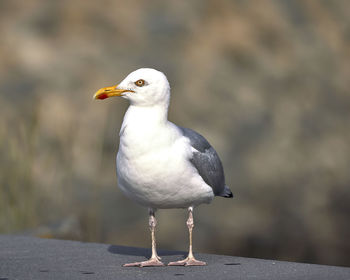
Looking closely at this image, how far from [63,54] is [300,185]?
10.2ft

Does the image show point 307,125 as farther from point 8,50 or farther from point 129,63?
point 8,50

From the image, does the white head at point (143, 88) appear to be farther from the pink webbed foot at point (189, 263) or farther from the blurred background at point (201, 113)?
the blurred background at point (201, 113)

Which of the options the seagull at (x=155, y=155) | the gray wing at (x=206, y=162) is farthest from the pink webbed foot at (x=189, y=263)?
the gray wing at (x=206, y=162)

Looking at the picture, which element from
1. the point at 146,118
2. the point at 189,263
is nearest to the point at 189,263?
the point at 189,263

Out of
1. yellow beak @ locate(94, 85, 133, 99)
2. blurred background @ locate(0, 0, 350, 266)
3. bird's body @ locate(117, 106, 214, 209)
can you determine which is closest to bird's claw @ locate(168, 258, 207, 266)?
bird's body @ locate(117, 106, 214, 209)

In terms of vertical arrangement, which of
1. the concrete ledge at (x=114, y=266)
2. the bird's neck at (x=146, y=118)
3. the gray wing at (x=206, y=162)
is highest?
the bird's neck at (x=146, y=118)

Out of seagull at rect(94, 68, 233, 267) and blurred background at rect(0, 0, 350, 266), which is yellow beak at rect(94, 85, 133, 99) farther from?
blurred background at rect(0, 0, 350, 266)

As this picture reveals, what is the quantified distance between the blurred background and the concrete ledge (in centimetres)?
131

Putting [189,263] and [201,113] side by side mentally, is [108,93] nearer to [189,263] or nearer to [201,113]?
[189,263]

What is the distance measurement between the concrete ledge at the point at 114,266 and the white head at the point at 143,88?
91 cm

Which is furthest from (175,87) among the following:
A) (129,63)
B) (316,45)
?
(316,45)

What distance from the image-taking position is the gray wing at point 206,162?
14.8ft

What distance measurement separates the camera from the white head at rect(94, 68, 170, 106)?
441 centimetres

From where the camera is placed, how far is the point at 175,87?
351 inches
